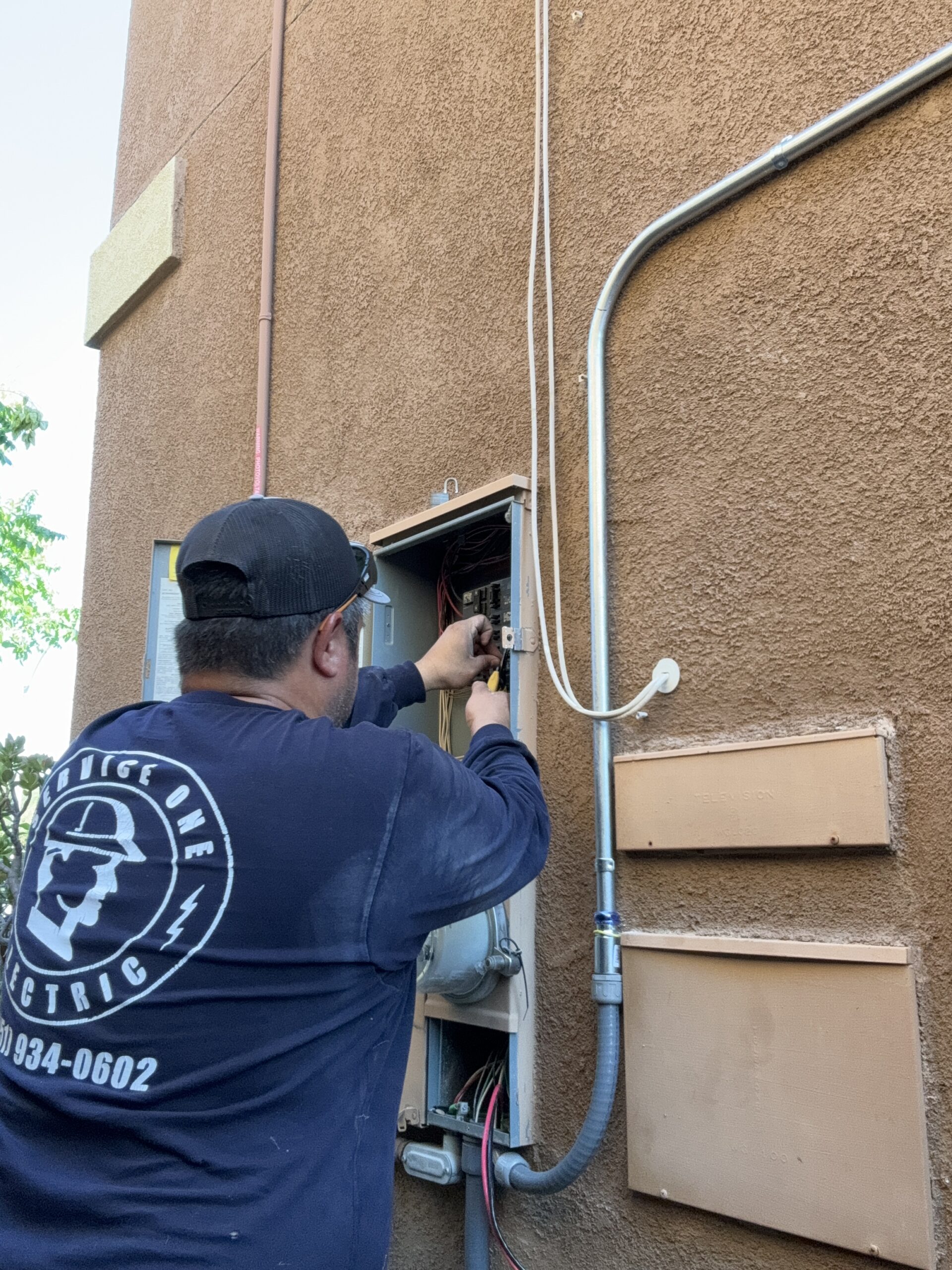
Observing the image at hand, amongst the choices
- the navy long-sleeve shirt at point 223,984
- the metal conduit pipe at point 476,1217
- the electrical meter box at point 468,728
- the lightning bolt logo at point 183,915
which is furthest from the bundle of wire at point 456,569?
the lightning bolt logo at point 183,915

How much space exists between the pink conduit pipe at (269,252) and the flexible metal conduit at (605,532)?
4.98 feet

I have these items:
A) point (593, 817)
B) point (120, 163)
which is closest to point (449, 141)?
point (593, 817)

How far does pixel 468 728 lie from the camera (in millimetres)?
2613

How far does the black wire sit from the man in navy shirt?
2.11 ft

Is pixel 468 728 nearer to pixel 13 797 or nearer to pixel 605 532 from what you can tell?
pixel 605 532

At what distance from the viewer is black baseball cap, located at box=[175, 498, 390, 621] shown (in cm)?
166

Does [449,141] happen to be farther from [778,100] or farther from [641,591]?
[641,591]

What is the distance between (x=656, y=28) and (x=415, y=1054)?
2293mm

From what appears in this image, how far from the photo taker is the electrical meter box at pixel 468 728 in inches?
84.0

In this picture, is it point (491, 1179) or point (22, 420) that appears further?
point (22, 420)

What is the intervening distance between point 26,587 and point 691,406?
1543 centimetres

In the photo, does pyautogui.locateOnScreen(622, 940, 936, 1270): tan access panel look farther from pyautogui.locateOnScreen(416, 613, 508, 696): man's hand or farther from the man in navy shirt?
pyautogui.locateOnScreen(416, 613, 508, 696): man's hand

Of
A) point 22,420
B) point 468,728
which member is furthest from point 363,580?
point 22,420

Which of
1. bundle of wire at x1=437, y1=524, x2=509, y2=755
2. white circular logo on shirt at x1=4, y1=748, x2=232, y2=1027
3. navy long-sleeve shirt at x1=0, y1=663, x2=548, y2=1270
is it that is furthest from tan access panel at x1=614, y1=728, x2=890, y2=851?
white circular logo on shirt at x1=4, y1=748, x2=232, y2=1027
